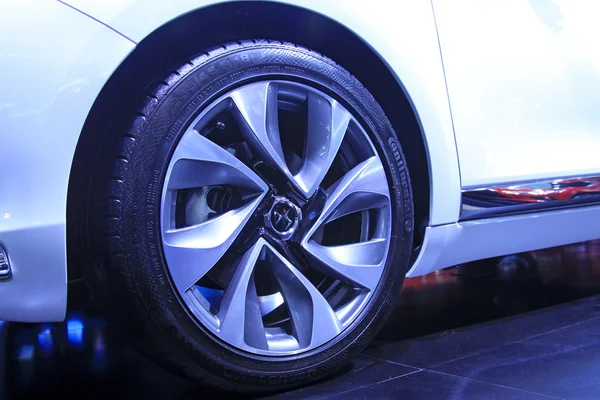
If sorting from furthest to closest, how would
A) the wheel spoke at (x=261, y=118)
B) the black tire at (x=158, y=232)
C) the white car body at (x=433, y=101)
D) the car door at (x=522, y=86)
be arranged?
1. the car door at (x=522, y=86)
2. the wheel spoke at (x=261, y=118)
3. the black tire at (x=158, y=232)
4. the white car body at (x=433, y=101)

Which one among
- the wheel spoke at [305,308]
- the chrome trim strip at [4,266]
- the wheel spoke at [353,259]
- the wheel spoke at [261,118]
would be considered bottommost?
the wheel spoke at [305,308]

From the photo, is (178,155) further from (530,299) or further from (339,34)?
(530,299)

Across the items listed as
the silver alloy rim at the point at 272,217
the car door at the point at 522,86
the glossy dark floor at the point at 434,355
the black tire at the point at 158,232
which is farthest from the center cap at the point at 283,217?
the car door at the point at 522,86

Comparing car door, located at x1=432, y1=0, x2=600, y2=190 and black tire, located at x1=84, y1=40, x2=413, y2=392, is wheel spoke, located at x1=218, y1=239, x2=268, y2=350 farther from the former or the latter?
car door, located at x1=432, y1=0, x2=600, y2=190

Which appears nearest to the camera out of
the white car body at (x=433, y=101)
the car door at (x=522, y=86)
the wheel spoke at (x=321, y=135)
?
the white car body at (x=433, y=101)

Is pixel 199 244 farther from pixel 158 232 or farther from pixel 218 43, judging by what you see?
pixel 218 43

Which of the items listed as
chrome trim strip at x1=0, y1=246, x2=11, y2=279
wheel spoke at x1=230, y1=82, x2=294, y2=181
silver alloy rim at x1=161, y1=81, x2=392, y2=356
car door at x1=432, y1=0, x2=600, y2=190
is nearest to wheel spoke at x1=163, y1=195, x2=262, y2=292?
silver alloy rim at x1=161, y1=81, x2=392, y2=356

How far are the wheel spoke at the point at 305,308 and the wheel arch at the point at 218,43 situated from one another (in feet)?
1.34

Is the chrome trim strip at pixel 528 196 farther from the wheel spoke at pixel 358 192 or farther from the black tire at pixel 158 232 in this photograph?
the black tire at pixel 158 232

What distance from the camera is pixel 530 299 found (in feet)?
7.85

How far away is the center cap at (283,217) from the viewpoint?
4.73 ft

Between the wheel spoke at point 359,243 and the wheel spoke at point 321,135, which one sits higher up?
the wheel spoke at point 321,135

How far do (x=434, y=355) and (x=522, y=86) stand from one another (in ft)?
2.56

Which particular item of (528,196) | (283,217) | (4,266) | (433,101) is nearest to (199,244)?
(283,217)
